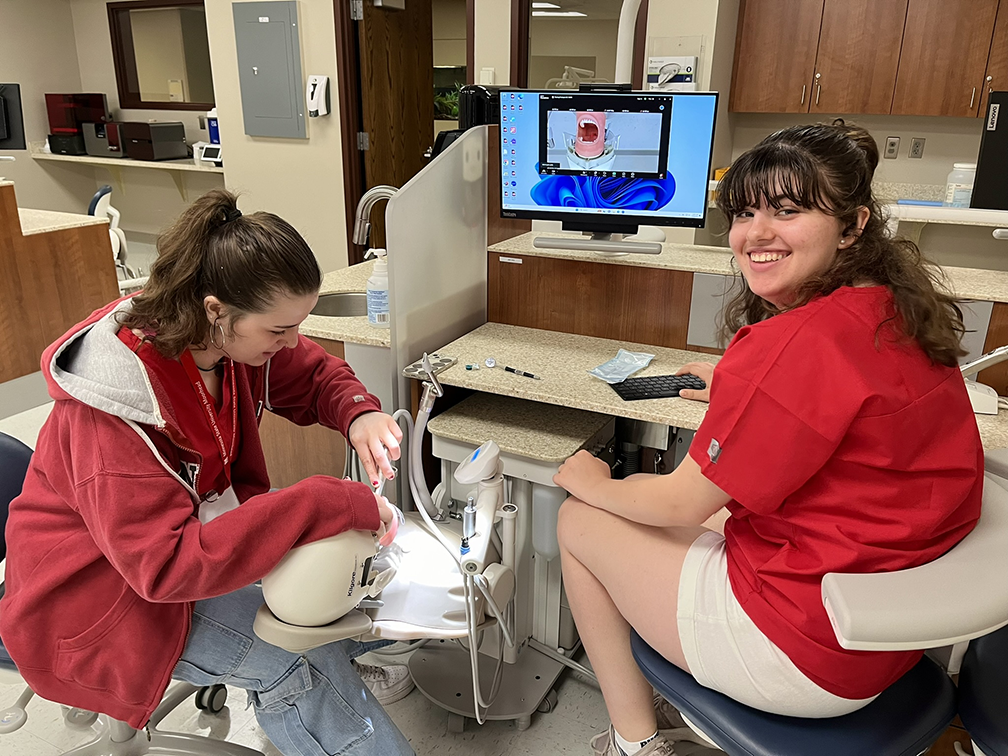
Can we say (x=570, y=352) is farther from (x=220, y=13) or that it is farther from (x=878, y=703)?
(x=220, y=13)

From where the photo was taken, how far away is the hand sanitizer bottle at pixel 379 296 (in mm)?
1801

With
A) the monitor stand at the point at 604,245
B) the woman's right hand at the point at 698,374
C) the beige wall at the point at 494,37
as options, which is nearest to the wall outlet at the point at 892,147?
the beige wall at the point at 494,37

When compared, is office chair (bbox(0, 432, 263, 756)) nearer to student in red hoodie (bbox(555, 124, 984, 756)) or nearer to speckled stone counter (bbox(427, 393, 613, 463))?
speckled stone counter (bbox(427, 393, 613, 463))

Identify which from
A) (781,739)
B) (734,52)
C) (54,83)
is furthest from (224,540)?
(54,83)

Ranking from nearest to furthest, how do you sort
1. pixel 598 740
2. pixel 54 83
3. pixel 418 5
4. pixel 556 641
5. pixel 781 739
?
pixel 781 739
pixel 598 740
pixel 556 641
pixel 418 5
pixel 54 83

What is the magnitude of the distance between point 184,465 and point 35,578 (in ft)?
0.76

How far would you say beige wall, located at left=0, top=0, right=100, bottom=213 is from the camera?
223 inches

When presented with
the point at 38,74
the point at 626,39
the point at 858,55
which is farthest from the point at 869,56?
the point at 38,74

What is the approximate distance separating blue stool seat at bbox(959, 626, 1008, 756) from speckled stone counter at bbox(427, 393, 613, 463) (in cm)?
73

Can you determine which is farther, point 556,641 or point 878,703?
point 556,641

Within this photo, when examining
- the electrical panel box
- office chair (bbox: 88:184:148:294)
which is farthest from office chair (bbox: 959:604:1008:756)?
the electrical panel box

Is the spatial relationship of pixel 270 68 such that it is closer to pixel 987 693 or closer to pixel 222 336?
pixel 222 336

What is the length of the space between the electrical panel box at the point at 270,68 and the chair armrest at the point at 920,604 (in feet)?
13.5

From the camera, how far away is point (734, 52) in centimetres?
411
